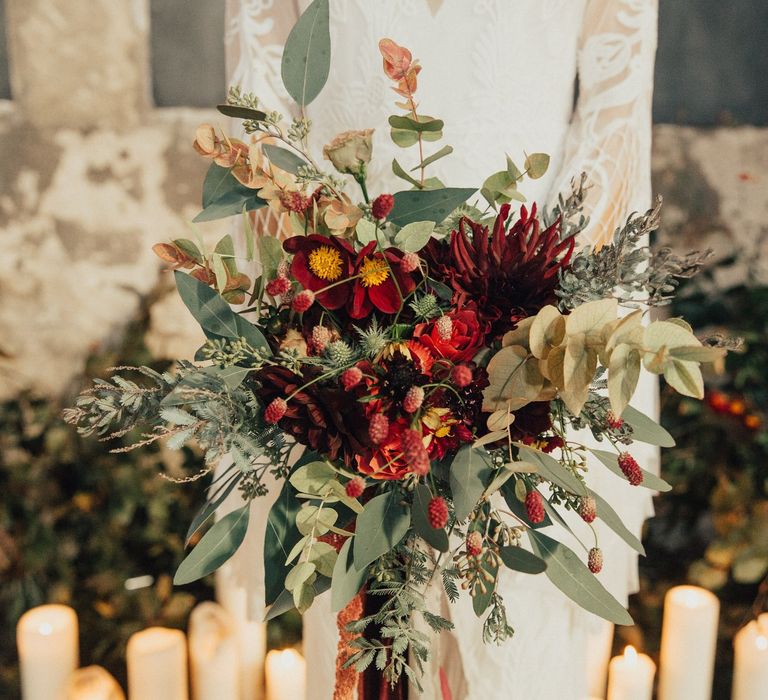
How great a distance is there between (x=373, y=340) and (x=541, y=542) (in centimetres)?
19

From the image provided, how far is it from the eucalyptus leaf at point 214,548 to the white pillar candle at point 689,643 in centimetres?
86

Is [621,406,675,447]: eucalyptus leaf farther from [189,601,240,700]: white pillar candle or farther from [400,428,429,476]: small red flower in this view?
[189,601,240,700]: white pillar candle

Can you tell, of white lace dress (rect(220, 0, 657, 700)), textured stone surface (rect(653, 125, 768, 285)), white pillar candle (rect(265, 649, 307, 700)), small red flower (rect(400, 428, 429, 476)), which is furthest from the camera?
textured stone surface (rect(653, 125, 768, 285))

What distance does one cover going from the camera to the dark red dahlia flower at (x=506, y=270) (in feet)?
1.43

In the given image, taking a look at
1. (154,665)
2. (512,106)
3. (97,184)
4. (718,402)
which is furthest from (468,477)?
(97,184)

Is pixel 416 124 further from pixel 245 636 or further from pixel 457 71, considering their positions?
pixel 245 636

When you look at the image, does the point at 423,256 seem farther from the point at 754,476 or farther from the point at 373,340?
the point at 754,476

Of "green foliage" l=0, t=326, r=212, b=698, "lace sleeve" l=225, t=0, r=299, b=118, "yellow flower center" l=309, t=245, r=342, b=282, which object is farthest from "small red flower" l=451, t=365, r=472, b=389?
"green foliage" l=0, t=326, r=212, b=698

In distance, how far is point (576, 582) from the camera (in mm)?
476

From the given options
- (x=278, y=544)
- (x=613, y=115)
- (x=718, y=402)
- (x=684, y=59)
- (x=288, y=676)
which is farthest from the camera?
(x=684, y=59)

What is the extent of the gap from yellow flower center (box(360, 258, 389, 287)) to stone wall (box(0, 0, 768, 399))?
3.41 ft

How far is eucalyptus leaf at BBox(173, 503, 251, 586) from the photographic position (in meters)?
0.48

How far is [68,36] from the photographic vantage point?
1.33m

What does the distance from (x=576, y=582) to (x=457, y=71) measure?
559 millimetres
